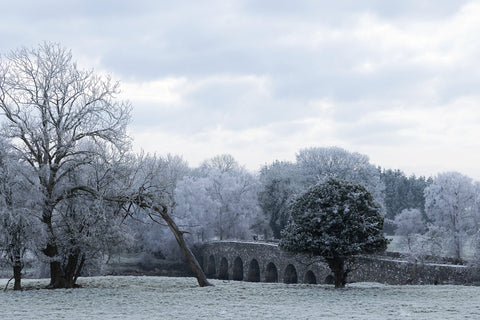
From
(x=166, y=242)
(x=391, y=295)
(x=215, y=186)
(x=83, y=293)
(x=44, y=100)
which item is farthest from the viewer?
(x=215, y=186)

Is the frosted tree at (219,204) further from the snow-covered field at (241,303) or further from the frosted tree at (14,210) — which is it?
the frosted tree at (14,210)

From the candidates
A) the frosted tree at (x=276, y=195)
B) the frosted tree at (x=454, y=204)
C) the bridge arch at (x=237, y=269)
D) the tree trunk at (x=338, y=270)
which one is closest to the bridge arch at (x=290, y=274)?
the bridge arch at (x=237, y=269)

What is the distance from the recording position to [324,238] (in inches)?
848

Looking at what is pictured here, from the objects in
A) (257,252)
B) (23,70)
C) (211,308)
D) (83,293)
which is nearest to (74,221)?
(83,293)

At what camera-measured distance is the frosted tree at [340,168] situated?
6900 cm

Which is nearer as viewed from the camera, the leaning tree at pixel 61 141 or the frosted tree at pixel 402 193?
the leaning tree at pixel 61 141

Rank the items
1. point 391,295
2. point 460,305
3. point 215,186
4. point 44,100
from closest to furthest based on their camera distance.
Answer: point 460,305, point 391,295, point 44,100, point 215,186

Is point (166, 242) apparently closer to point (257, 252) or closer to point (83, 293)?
point (257, 252)

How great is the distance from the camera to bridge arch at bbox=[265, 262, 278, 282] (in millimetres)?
49219

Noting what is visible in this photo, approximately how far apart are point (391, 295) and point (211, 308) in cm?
702

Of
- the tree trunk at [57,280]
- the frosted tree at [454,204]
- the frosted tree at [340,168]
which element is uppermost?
the frosted tree at [340,168]

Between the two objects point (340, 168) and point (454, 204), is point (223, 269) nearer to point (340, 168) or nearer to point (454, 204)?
point (340, 168)

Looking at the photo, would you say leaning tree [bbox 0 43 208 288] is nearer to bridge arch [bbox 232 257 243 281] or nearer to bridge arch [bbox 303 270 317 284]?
bridge arch [bbox 303 270 317 284]

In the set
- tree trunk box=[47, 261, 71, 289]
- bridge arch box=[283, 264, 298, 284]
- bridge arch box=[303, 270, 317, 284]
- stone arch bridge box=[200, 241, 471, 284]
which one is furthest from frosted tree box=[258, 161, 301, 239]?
tree trunk box=[47, 261, 71, 289]
